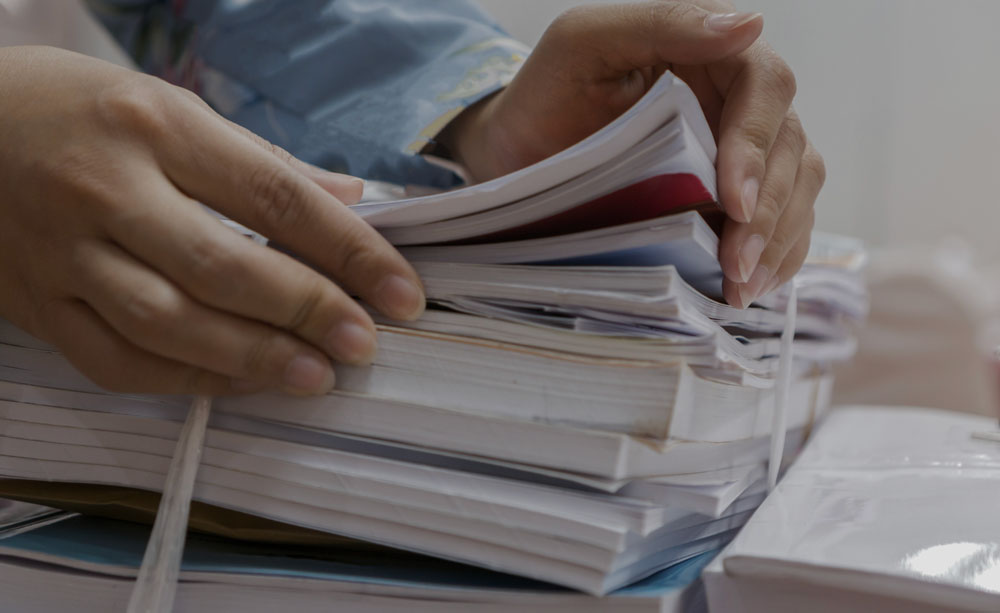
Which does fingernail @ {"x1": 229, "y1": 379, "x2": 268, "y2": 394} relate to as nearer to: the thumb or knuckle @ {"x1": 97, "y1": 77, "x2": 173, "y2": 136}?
knuckle @ {"x1": 97, "y1": 77, "x2": 173, "y2": 136}

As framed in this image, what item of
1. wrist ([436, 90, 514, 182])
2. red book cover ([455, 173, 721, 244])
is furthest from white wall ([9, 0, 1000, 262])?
red book cover ([455, 173, 721, 244])

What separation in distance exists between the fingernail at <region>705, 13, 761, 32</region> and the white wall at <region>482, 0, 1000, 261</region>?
0.88 meters

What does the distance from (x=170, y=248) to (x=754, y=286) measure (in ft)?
0.78

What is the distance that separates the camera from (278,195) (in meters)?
0.29

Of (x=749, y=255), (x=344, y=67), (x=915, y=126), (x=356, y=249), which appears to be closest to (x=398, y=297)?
(x=356, y=249)

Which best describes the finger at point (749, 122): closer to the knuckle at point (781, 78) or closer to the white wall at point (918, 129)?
the knuckle at point (781, 78)

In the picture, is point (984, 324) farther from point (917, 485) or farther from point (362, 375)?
point (362, 375)

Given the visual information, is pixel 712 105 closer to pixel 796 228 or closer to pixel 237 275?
pixel 796 228

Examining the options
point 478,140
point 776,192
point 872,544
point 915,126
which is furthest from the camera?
point 915,126

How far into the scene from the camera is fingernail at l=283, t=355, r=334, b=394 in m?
0.27

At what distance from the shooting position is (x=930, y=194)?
1.55 meters

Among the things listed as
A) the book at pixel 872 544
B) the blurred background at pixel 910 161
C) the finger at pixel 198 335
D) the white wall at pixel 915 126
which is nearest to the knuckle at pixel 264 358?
the finger at pixel 198 335

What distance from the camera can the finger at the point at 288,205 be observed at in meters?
0.28

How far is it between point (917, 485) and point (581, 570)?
7.5 inches
